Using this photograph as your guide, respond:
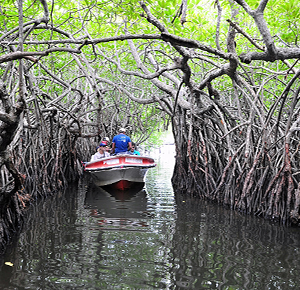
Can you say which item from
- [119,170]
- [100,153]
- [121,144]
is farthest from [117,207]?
[100,153]

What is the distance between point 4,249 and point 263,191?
400 centimetres

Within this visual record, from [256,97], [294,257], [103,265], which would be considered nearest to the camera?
[103,265]

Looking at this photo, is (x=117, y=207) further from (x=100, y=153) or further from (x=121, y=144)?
(x=100, y=153)

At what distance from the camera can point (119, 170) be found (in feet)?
26.8

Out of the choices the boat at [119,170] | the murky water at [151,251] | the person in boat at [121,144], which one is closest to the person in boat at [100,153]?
the person in boat at [121,144]

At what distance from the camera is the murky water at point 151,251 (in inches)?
114

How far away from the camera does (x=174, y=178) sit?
945cm

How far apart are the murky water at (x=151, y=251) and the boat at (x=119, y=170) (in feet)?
7.28

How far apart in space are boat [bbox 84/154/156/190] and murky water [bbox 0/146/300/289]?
222 centimetres

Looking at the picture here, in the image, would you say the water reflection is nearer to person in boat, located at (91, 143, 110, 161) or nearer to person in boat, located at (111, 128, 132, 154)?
person in boat, located at (91, 143, 110, 161)

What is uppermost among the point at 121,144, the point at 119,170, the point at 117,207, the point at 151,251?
the point at 121,144

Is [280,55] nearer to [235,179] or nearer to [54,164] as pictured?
[235,179]

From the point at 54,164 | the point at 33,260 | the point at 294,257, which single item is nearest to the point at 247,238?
the point at 294,257

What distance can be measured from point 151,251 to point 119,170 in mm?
4636
